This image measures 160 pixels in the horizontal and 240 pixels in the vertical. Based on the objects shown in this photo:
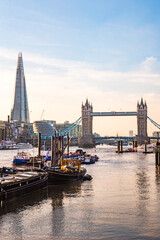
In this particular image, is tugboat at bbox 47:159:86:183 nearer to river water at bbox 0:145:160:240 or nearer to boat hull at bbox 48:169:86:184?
boat hull at bbox 48:169:86:184

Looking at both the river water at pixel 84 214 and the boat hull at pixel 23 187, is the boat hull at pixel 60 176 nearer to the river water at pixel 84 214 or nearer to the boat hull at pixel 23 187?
the boat hull at pixel 23 187

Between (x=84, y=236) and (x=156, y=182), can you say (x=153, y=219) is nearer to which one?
(x=84, y=236)

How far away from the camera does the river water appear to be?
18906 mm

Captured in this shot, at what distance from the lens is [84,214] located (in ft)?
76.7

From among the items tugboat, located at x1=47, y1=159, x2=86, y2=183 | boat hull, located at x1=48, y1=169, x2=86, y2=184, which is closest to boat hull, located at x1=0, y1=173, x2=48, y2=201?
boat hull, located at x1=48, y1=169, x2=86, y2=184

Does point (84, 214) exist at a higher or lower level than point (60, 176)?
lower

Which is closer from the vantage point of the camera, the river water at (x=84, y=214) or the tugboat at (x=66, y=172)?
the river water at (x=84, y=214)

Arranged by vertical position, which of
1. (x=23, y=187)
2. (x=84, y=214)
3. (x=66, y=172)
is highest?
(x=66, y=172)

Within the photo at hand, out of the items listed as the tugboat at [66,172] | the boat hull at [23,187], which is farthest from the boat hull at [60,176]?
the boat hull at [23,187]

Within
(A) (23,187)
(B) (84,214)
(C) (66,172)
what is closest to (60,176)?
(C) (66,172)

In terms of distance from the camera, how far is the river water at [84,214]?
18.9 meters

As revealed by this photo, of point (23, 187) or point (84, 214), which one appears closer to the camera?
point (84, 214)

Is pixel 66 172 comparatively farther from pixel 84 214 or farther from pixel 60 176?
pixel 84 214

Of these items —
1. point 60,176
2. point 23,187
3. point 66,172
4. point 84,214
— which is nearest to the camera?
point 84,214
